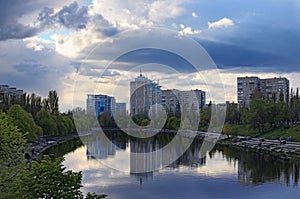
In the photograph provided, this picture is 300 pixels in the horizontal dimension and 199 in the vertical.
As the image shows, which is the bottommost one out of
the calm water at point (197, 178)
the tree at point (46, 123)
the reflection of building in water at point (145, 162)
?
the calm water at point (197, 178)

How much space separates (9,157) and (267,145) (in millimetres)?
20980

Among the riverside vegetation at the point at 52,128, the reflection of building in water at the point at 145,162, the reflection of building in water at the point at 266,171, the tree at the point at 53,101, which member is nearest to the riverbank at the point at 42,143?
the riverside vegetation at the point at 52,128

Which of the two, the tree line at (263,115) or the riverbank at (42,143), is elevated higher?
the tree line at (263,115)

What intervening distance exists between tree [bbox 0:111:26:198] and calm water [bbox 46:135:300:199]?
4.42m

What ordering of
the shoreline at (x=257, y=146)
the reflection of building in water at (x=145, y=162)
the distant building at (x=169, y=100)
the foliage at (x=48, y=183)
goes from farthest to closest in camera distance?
the distant building at (x=169, y=100) → the shoreline at (x=257, y=146) → the reflection of building in water at (x=145, y=162) → the foliage at (x=48, y=183)

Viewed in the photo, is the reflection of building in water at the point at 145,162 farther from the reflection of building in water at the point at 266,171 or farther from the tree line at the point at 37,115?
the tree line at the point at 37,115

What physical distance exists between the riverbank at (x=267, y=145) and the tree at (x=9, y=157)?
52.8 ft

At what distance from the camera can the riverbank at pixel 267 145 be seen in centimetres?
2328

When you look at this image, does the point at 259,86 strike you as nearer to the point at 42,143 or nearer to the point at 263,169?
the point at 42,143

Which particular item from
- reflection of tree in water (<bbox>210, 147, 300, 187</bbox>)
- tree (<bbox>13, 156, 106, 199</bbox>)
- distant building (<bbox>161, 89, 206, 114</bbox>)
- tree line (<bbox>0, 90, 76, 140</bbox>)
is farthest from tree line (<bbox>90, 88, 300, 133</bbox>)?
tree (<bbox>13, 156, 106, 199</bbox>)

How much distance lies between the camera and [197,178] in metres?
15.9

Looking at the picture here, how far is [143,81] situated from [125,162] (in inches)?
512

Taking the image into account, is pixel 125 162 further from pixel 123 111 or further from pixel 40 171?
pixel 123 111

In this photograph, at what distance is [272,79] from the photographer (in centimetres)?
5753
